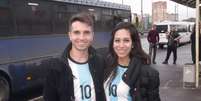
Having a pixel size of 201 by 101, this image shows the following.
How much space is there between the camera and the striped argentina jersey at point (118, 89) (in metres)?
3.38

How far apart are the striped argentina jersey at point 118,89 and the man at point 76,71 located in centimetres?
10

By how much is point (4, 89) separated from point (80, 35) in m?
7.10

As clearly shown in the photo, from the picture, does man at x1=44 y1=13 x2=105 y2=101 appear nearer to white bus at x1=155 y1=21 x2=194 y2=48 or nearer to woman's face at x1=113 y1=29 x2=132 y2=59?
woman's face at x1=113 y1=29 x2=132 y2=59

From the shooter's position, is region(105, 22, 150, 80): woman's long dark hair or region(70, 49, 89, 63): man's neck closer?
region(70, 49, 89, 63): man's neck

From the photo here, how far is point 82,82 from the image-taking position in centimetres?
329

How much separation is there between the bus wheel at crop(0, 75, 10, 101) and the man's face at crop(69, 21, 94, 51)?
6864 mm

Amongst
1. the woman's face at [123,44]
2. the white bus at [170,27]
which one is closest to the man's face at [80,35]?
the woman's face at [123,44]

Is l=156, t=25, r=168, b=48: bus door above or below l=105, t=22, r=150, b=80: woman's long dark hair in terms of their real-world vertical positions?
below

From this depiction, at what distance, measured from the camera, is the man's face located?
127 inches

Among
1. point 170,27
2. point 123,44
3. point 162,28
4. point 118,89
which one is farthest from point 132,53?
point 162,28

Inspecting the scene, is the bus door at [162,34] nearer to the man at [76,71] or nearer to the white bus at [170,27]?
the white bus at [170,27]

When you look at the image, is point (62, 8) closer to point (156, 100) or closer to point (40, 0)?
point (40, 0)

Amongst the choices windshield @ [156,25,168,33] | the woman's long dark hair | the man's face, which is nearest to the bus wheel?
the woman's long dark hair

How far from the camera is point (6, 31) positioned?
10.1 meters
